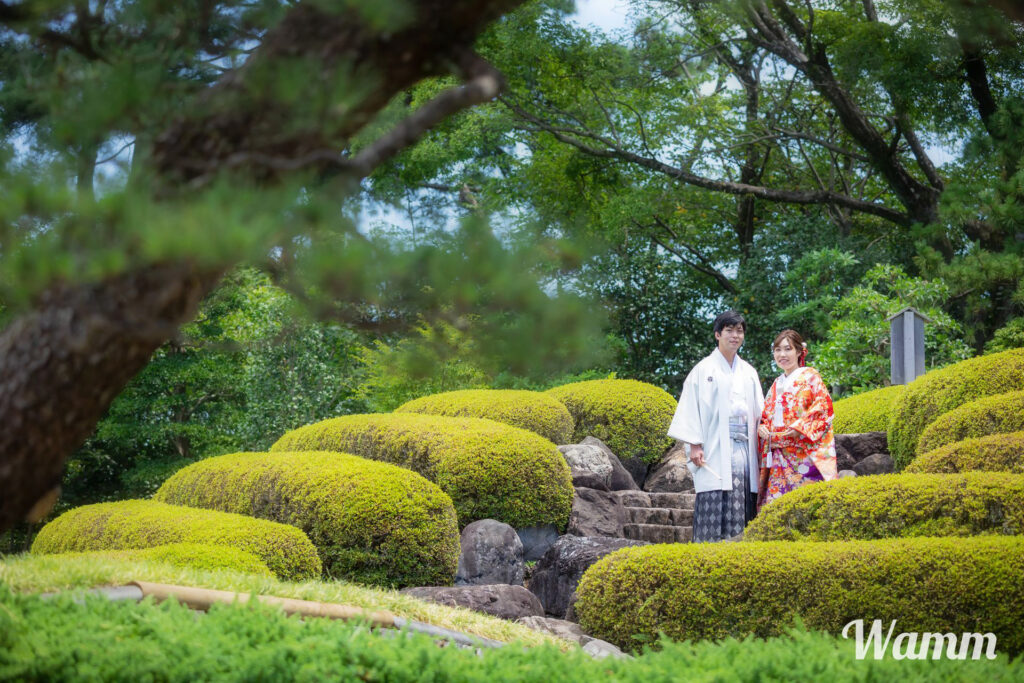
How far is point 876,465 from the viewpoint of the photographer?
7.73 m

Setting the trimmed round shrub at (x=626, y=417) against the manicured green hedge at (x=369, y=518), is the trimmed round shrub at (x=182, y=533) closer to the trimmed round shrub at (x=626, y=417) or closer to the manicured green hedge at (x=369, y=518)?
the manicured green hedge at (x=369, y=518)

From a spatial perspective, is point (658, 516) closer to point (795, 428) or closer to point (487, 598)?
point (795, 428)

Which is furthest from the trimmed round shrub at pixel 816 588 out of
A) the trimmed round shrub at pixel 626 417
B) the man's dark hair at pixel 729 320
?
the trimmed round shrub at pixel 626 417

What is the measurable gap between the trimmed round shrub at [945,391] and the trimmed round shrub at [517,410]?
3.31m

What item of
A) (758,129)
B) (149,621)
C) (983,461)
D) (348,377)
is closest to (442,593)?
(149,621)

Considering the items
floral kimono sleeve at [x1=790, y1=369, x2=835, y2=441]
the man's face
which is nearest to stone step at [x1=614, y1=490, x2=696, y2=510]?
the man's face

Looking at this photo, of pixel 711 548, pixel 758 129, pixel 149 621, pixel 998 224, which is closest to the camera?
pixel 149 621

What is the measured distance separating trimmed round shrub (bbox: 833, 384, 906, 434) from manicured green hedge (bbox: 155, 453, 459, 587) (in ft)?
13.7

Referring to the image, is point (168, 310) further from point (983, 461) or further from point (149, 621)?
point (983, 461)

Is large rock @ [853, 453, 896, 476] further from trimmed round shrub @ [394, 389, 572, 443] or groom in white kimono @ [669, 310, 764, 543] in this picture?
trimmed round shrub @ [394, 389, 572, 443]

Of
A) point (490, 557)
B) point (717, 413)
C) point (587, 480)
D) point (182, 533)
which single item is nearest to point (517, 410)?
point (587, 480)

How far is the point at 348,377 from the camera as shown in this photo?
13.2 m

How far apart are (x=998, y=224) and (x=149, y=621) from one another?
1040cm

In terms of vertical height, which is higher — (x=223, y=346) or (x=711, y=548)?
(x=223, y=346)
